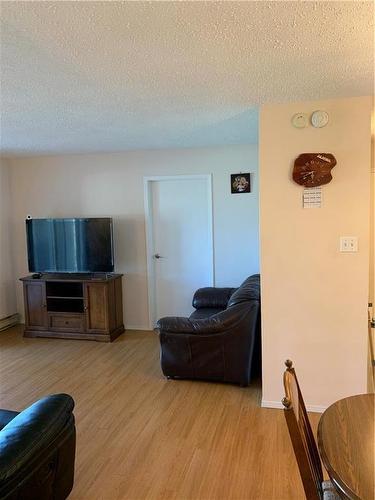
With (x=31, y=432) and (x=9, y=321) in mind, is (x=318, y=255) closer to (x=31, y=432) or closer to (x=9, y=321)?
(x=31, y=432)

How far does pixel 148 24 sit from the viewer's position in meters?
1.62

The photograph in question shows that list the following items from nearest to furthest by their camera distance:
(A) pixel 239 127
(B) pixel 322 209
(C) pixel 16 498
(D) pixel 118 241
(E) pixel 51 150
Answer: (C) pixel 16 498 → (B) pixel 322 209 → (A) pixel 239 127 → (E) pixel 51 150 → (D) pixel 118 241

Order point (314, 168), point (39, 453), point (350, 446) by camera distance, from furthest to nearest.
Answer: point (314, 168), point (39, 453), point (350, 446)

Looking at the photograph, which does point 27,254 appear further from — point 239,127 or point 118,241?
point 239,127

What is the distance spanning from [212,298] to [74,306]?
1780 mm

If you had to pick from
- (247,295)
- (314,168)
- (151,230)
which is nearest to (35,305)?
(151,230)

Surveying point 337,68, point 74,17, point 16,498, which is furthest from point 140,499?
point 337,68

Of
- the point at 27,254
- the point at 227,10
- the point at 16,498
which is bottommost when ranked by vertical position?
the point at 16,498

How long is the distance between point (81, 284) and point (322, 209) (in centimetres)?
314

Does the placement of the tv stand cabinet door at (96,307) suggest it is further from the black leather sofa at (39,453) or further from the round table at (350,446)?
the round table at (350,446)

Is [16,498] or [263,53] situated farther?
[263,53]

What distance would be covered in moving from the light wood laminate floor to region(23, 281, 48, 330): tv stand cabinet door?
662 mm

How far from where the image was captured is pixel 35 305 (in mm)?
4945

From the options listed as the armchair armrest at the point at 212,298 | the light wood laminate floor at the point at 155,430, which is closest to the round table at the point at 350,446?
the light wood laminate floor at the point at 155,430
